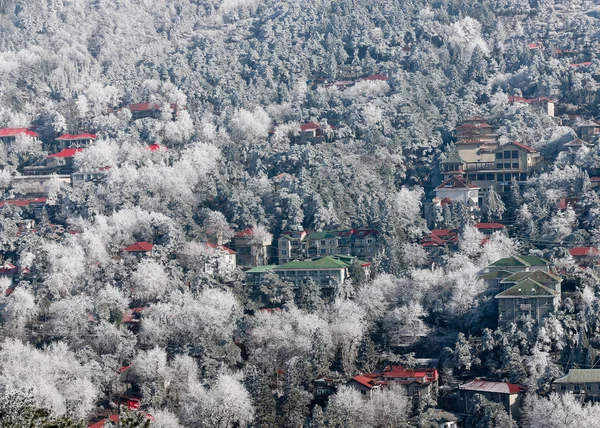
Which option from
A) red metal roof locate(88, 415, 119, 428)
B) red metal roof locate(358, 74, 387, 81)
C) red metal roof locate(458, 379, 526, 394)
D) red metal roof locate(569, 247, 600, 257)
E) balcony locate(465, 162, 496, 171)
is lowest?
red metal roof locate(88, 415, 119, 428)

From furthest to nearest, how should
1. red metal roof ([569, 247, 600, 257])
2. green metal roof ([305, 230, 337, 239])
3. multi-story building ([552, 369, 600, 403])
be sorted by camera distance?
1. green metal roof ([305, 230, 337, 239])
2. red metal roof ([569, 247, 600, 257])
3. multi-story building ([552, 369, 600, 403])

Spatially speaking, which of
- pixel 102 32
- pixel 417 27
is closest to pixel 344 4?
pixel 417 27

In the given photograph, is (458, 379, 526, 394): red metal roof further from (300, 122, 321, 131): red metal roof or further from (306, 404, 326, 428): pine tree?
(300, 122, 321, 131): red metal roof

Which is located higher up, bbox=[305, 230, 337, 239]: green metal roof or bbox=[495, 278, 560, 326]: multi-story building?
bbox=[305, 230, 337, 239]: green metal roof

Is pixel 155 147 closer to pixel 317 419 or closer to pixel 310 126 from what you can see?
pixel 310 126

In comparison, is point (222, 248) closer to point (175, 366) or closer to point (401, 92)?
point (175, 366)

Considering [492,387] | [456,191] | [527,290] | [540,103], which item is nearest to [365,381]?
[492,387]

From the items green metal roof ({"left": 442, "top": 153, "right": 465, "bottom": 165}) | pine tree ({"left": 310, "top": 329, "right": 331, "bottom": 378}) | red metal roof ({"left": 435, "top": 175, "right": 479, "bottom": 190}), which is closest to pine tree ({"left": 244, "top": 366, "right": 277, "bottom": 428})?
pine tree ({"left": 310, "top": 329, "right": 331, "bottom": 378})
